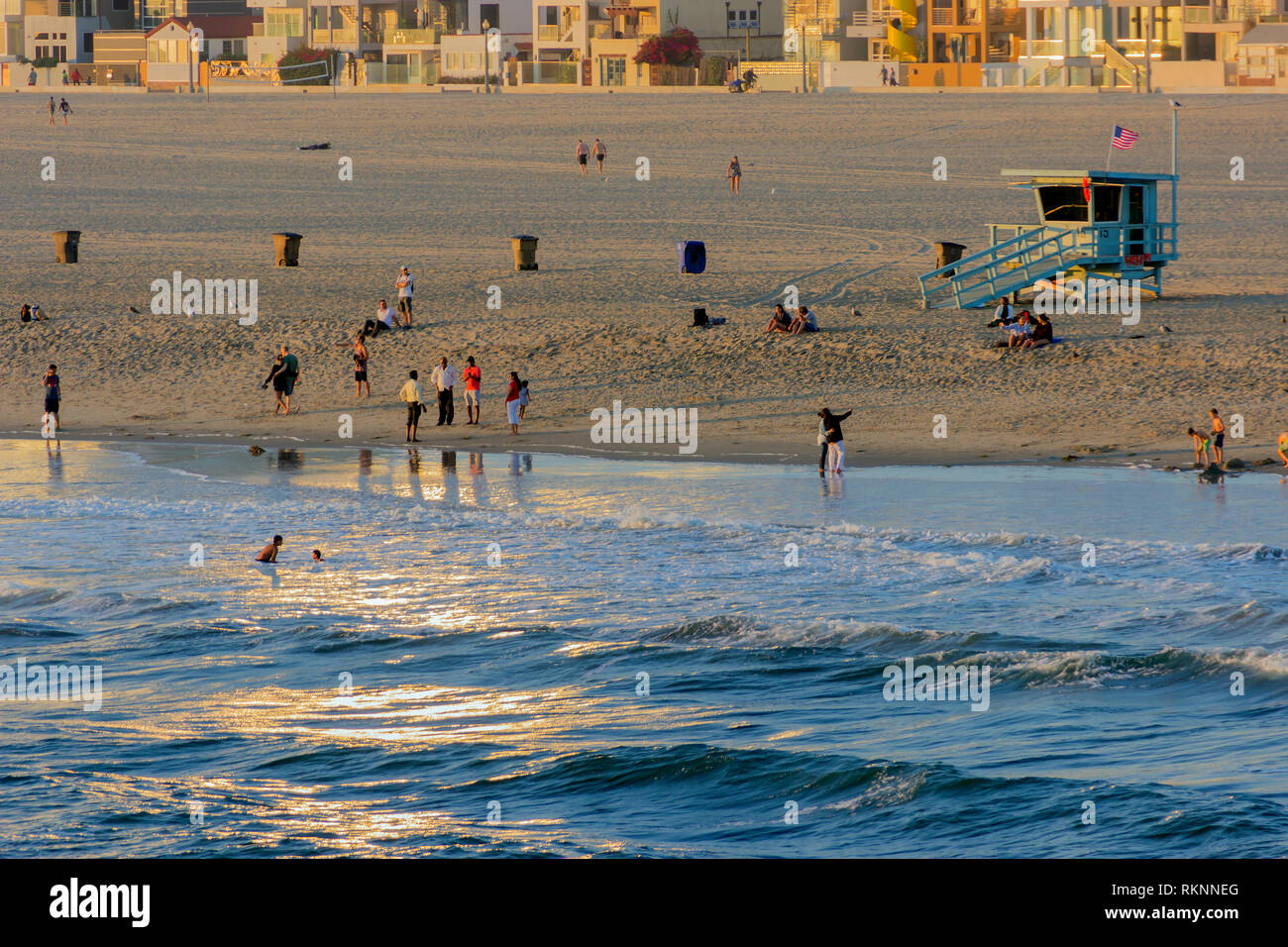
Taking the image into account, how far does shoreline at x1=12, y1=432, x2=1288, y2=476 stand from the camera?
2584 centimetres

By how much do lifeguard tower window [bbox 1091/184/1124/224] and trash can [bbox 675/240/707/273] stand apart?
33.1ft

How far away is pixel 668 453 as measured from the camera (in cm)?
2839

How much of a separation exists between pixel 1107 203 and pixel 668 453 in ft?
45.1

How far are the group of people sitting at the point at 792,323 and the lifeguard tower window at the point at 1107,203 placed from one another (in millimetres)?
7201

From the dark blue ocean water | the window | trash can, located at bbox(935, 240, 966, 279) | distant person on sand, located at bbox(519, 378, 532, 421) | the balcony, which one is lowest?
the dark blue ocean water

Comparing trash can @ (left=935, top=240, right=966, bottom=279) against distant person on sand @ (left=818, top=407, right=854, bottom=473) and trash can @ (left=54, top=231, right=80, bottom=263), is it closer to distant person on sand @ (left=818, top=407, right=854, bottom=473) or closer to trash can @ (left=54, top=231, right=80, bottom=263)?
distant person on sand @ (left=818, top=407, right=854, bottom=473)

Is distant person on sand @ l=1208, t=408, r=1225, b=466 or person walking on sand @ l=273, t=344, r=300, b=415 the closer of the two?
distant person on sand @ l=1208, t=408, r=1225, b=466

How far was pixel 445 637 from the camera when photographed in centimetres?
1739

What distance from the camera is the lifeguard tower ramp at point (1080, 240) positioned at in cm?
3575

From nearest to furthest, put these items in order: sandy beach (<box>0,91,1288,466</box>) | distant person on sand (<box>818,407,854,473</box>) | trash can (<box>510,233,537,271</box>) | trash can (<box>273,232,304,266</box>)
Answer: distant person on sand (<box>818,407,854,473</box>) → sandy beach (<box>0,91,1288,466</box>) → trash can (<box>510,233,537,271</box>) → trash can (<box>273,232,304,266</box>)

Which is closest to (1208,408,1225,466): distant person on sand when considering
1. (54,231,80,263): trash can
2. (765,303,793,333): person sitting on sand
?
(765,303,793,333): person sitting on sand

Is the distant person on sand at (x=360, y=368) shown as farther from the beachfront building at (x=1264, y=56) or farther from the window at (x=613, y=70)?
the window at (x=613, y=70)

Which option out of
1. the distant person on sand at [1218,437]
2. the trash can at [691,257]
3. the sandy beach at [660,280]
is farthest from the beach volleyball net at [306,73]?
the distant person on sand at [1218,437]
